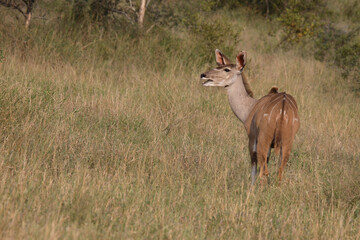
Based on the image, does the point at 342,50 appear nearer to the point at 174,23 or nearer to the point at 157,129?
the point at 174,23

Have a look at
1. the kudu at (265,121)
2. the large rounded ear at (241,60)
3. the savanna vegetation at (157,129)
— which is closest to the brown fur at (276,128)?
the kudu at (265,121)

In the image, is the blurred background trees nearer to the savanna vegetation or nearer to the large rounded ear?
the savanna vegetation

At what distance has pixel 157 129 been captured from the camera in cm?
666

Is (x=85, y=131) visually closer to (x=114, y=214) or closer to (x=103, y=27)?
(x=114, y=214)

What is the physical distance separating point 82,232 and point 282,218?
161 centimetres

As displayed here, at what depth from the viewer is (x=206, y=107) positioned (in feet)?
26.0

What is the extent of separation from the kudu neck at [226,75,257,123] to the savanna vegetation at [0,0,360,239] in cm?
47

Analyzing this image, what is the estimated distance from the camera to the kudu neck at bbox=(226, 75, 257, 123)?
19.5ft

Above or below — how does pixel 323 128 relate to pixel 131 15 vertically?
below

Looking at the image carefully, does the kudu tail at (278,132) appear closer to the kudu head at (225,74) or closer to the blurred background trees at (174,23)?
the kudu head at (225,74)

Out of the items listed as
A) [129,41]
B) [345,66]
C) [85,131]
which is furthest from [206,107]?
[345,66]

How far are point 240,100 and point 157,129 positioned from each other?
119 cm

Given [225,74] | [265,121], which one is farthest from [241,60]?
[265,121]

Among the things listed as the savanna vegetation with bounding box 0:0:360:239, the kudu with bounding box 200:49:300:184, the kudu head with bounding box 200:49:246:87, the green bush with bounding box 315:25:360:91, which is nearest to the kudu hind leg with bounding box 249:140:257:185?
the kudu with bounding box 200:49:300:184
